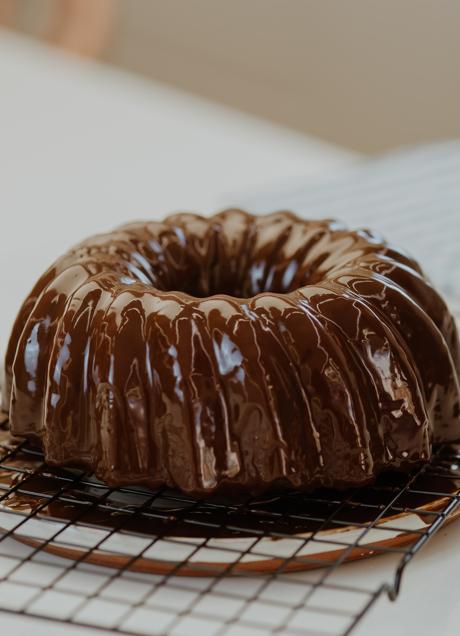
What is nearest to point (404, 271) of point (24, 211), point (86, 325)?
point (86, 325)

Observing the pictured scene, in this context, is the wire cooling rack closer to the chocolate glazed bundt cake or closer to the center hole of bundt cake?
the chocolate glazed bundt cake

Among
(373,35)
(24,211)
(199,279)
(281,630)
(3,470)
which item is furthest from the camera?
(373,35)

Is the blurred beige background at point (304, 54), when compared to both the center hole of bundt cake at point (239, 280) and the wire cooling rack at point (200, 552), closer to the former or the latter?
the center hole of bundt cake at point (239, 280)

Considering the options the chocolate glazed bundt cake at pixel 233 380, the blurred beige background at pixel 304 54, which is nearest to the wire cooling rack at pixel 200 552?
the chocolate glazed bundt cake at pixel 233 380

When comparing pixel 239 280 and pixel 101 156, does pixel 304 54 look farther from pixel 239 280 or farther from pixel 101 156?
pixel 239 280

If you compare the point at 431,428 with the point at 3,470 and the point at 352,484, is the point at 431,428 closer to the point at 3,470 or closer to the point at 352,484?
the point at 352,484

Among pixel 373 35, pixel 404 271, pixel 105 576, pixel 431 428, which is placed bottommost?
pixel 105 576
